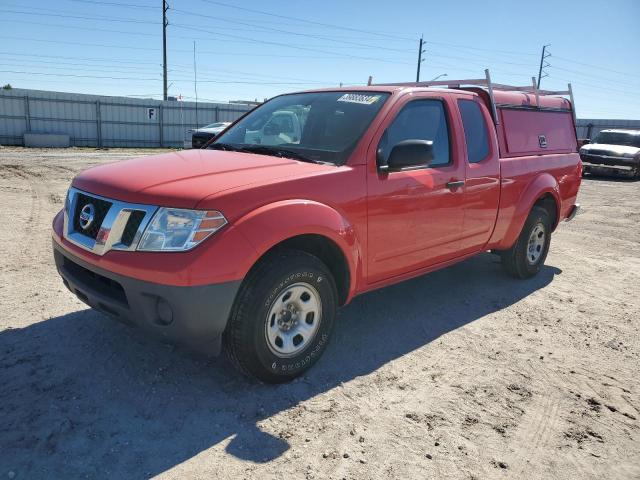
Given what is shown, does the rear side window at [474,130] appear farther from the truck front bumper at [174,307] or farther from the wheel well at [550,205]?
the truck front bumper at [174,307]

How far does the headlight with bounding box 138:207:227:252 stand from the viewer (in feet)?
8.96

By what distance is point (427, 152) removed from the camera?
355cm

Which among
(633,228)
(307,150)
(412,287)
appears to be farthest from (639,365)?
(633,228)

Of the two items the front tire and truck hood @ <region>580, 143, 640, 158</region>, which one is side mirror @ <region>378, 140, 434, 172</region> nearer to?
the front tire

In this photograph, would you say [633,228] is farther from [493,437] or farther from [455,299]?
[493,437]

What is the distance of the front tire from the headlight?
0.40 metres

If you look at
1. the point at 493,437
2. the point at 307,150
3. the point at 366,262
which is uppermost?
the point at 307,150

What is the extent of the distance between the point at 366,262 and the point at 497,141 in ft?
7.18

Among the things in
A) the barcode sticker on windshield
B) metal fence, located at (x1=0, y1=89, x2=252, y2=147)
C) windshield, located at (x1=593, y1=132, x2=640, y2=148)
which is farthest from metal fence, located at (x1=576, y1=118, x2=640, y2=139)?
the barcode sticker on windshield

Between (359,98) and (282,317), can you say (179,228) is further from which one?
(359,98)

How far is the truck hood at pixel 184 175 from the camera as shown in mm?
2830

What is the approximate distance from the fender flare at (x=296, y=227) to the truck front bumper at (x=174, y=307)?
255 mm

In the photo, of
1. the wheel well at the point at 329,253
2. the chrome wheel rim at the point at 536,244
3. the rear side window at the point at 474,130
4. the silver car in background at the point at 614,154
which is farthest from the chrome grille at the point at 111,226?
the silver car in background at the point at 614,154

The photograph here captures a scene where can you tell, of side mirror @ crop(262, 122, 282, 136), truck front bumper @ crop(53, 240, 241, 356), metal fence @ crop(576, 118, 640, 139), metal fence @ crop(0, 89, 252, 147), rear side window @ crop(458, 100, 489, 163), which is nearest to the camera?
truck front bumper @ crop(53, 240, 241, 356)
